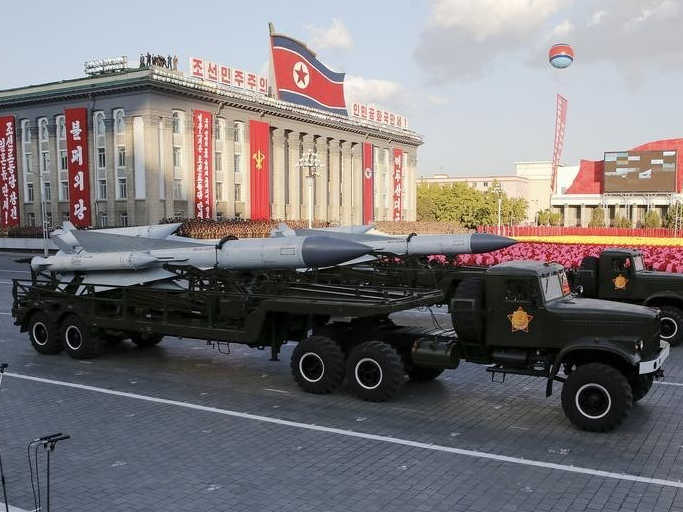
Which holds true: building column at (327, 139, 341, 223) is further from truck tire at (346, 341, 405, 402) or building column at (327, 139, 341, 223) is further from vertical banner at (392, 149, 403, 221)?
truck tire at (346, 341, 405, 402)

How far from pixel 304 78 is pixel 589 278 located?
201 feet

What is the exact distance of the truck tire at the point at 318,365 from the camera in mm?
→ 11000

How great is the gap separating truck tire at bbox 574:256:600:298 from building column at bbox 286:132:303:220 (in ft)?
187

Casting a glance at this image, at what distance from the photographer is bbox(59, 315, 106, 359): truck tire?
13992mm

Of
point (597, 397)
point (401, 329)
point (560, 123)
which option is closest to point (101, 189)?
point (401, 329)

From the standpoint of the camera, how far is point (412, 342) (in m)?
11.1

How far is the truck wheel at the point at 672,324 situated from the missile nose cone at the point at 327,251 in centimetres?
778

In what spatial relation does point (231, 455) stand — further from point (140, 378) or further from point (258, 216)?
point (258, 216)

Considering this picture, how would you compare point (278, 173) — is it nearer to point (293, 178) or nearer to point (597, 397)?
point (293, 178)

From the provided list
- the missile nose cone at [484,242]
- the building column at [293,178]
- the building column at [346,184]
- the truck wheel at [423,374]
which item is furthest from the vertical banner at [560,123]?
the truck wheel at [423,374]

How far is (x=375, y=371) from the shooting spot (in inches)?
423

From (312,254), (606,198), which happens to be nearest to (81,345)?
(312,254)

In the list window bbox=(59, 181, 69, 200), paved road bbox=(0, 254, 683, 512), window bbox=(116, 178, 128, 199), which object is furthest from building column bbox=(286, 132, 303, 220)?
paved road bbox=(0, 254, 683, 512)

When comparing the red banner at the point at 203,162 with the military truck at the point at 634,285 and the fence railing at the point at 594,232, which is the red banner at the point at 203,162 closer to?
the fence railing at the point at 594,232
